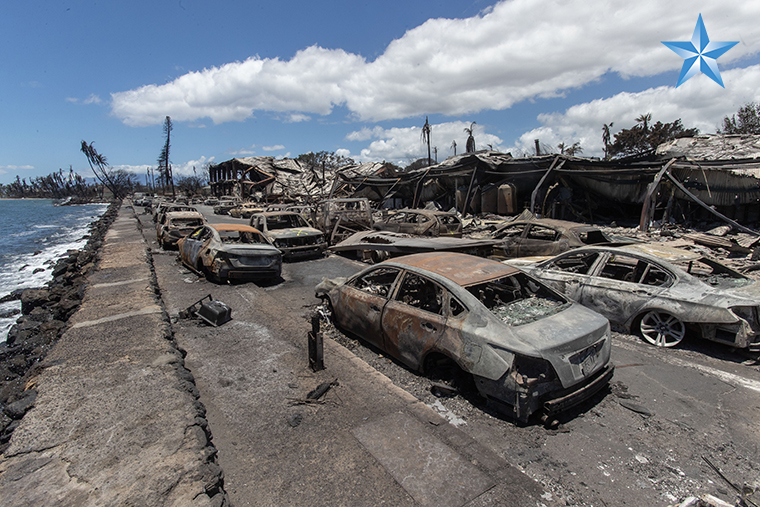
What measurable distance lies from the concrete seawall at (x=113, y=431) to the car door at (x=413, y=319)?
211cm

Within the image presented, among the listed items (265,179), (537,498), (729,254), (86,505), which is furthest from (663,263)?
(265,179)

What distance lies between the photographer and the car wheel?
5.10 meters

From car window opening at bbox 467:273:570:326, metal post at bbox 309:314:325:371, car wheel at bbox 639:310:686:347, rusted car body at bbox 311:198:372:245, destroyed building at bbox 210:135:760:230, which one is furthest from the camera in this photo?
rusted car body at bbox 311:198:372:245

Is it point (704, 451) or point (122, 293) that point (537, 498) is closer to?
point (704, 451)

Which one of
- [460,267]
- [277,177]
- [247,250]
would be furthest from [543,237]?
[277,177]

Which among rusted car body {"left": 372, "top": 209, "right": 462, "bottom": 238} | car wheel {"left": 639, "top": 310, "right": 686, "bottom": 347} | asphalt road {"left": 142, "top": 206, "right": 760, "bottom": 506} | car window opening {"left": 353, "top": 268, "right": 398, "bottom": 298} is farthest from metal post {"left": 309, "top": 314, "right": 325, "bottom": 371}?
rusted car body {"left": 372, "top": 209, "right": 462, "bottom": 238}

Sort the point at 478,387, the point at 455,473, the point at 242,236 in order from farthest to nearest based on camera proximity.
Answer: the point at 242,236 → the point at 478,387 → the point at 455,473

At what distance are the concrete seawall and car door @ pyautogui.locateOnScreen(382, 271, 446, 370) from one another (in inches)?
83.0

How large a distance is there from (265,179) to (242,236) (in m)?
35.2

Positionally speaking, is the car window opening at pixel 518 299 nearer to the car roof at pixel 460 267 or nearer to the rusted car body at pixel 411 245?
the car roof at pixel 460 267

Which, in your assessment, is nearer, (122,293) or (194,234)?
(122,293)

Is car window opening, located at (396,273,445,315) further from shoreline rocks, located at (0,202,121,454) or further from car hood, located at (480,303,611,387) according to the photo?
shoreline rocks, located at (0,202,121,454)

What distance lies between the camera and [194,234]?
10.6 m

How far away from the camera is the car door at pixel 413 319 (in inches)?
157
